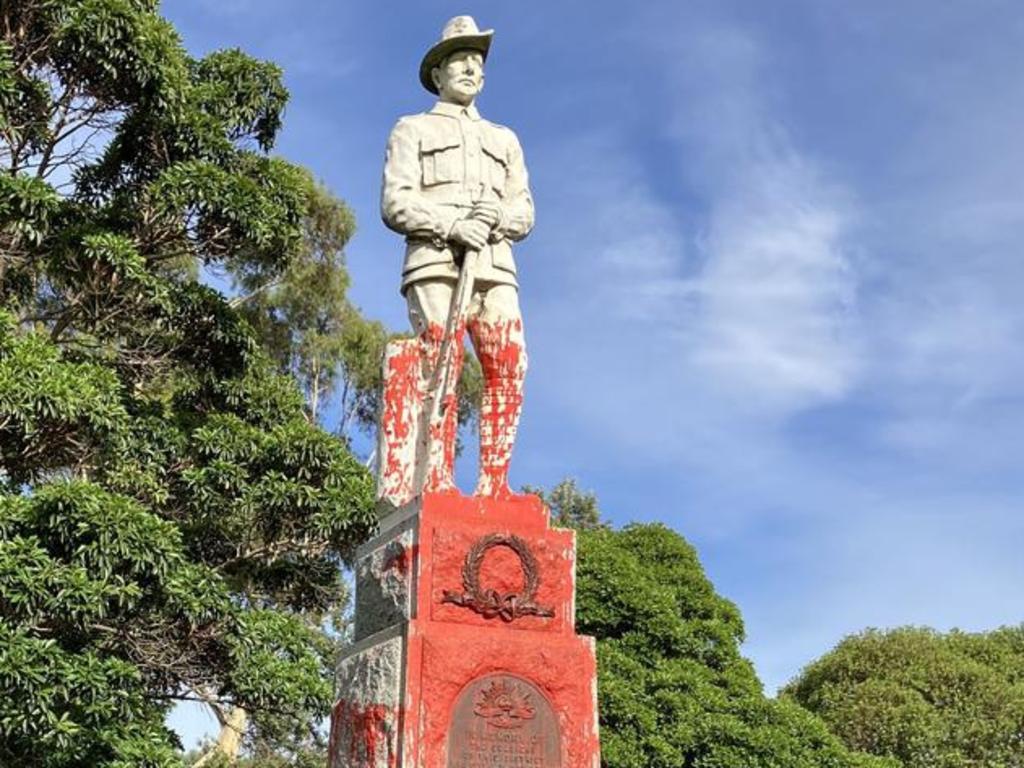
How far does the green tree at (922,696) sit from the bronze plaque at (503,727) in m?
11.9

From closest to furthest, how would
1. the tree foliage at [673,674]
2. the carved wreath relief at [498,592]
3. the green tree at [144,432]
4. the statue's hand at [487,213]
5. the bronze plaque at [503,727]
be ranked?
the bronze plaque at [503,727], the carved wreath relief at [498,592], the statue's hand at [487,213], the green tree at [144,432], the tree foliage at [673,674]

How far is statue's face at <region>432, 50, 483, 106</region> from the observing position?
19.1ft

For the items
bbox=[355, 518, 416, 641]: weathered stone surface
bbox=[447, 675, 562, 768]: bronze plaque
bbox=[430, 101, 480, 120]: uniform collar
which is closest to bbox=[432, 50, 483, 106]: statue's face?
bbox=[430, 101, 480, 120]: uniform collar

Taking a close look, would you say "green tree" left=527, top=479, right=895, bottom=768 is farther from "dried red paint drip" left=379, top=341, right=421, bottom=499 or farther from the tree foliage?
"dried red paint drip" left=379, top=341, right=421, bottom=499

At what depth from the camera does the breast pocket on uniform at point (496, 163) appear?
569 centimetres

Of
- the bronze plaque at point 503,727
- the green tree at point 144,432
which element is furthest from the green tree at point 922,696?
the bronze plaque at point 503,727

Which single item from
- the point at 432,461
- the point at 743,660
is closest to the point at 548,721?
the point at 432,461

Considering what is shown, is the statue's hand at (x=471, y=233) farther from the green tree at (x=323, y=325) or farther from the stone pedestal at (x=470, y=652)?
the green tree at (x=323, y=325)

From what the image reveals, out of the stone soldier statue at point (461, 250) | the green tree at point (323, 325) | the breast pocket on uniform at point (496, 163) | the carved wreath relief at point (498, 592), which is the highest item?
the green tree at point (323, 325)

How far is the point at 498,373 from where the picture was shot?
539 centimetres

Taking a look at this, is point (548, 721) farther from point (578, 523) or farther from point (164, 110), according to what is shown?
point (578, 523)

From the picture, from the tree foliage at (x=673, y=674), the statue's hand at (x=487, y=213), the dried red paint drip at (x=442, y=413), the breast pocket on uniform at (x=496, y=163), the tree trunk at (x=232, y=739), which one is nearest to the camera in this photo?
the dried red paint drip at (x=442, y=413)

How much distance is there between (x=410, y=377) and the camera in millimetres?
5375

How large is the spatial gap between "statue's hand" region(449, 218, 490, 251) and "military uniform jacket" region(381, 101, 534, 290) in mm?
57
